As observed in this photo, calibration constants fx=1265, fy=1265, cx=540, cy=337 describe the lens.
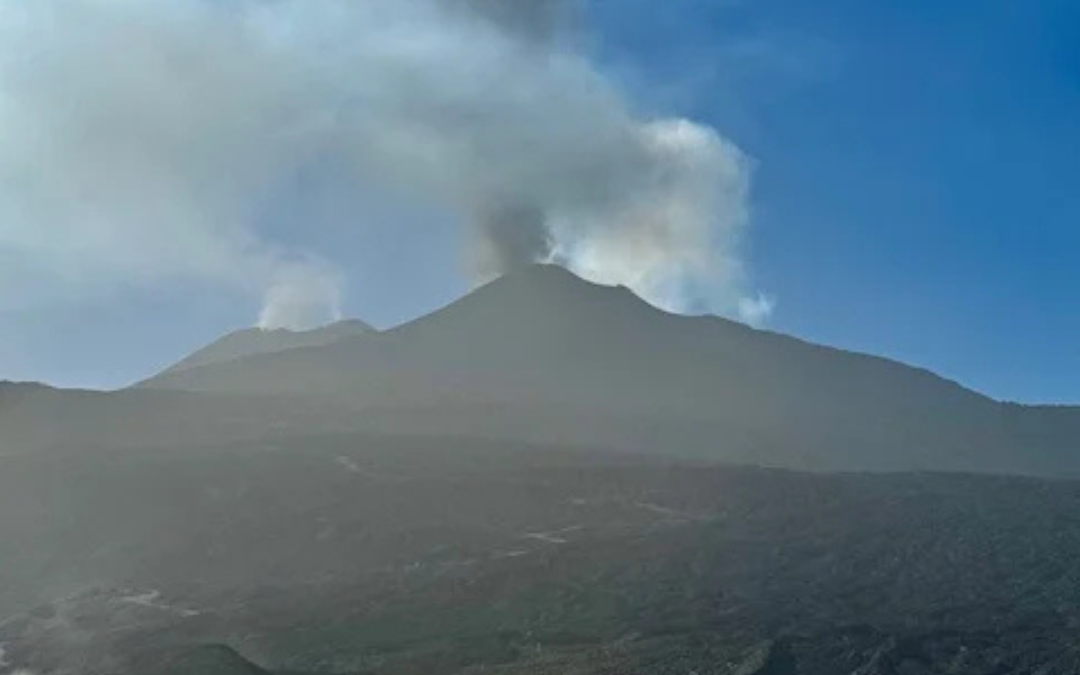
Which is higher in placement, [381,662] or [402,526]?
[402,526]

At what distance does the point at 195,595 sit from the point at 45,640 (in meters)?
18.6

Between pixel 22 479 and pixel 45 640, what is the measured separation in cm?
7438

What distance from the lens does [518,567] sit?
128250mm

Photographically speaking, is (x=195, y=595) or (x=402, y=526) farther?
(x=402, y=526)

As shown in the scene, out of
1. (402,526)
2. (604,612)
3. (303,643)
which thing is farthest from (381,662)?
(402,526)

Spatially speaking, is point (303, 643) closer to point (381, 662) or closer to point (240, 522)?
point (381, 662)

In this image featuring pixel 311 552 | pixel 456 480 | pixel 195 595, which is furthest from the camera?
pixel 456 480

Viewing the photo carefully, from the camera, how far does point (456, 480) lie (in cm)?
17425

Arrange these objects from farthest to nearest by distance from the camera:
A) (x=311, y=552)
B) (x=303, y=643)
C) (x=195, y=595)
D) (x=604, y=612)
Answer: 1. (x=311, y=552)
2. (x=195, y=595)
3. (x=604, y=612)
4. (x=303, y=643)

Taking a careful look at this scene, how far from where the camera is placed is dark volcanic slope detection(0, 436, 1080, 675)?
A: 324 feet

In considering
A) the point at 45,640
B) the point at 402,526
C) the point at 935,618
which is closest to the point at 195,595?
the point at 45,640

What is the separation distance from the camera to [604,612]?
11375 cm

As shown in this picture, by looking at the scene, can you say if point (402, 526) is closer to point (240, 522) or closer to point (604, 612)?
point (240, 522)

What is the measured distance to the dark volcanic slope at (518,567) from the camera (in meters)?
98.8
